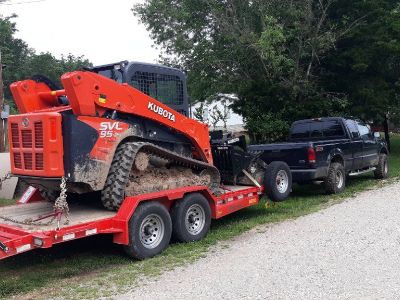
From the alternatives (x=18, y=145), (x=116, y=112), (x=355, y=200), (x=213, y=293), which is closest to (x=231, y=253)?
(x=213, y=293)

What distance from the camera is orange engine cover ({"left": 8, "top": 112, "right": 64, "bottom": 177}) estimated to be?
246 inches

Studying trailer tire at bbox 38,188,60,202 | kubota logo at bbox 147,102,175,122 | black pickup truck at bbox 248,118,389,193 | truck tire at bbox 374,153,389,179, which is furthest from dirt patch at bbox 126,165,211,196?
truck tire at bbox 374,153,389,179

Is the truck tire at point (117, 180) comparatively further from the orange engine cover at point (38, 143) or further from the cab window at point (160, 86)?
the cab window at point (160, 86)

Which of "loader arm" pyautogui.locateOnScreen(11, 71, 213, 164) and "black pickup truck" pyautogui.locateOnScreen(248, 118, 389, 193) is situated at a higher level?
"loader arm" pyautogui.locateOnScreen(11, 71, 213, 164)

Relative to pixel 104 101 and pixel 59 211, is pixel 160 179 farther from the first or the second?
pixel 59 211

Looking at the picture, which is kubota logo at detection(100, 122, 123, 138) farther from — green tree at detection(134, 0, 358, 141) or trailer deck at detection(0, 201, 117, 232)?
green tree at detection(134, 0, 358, 141)

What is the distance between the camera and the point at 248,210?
34.3ft

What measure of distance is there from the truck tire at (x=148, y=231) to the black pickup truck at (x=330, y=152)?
11.6 ft

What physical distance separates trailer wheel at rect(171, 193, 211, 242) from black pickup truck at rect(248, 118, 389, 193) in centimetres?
258

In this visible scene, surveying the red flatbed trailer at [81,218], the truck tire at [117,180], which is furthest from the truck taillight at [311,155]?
the truck tire at [117,180]

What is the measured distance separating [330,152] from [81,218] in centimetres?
721

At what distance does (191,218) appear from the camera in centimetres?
780

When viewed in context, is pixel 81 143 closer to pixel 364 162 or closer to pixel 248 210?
pixel 248 210

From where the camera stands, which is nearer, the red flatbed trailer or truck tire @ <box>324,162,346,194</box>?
the red flatbed trailer
